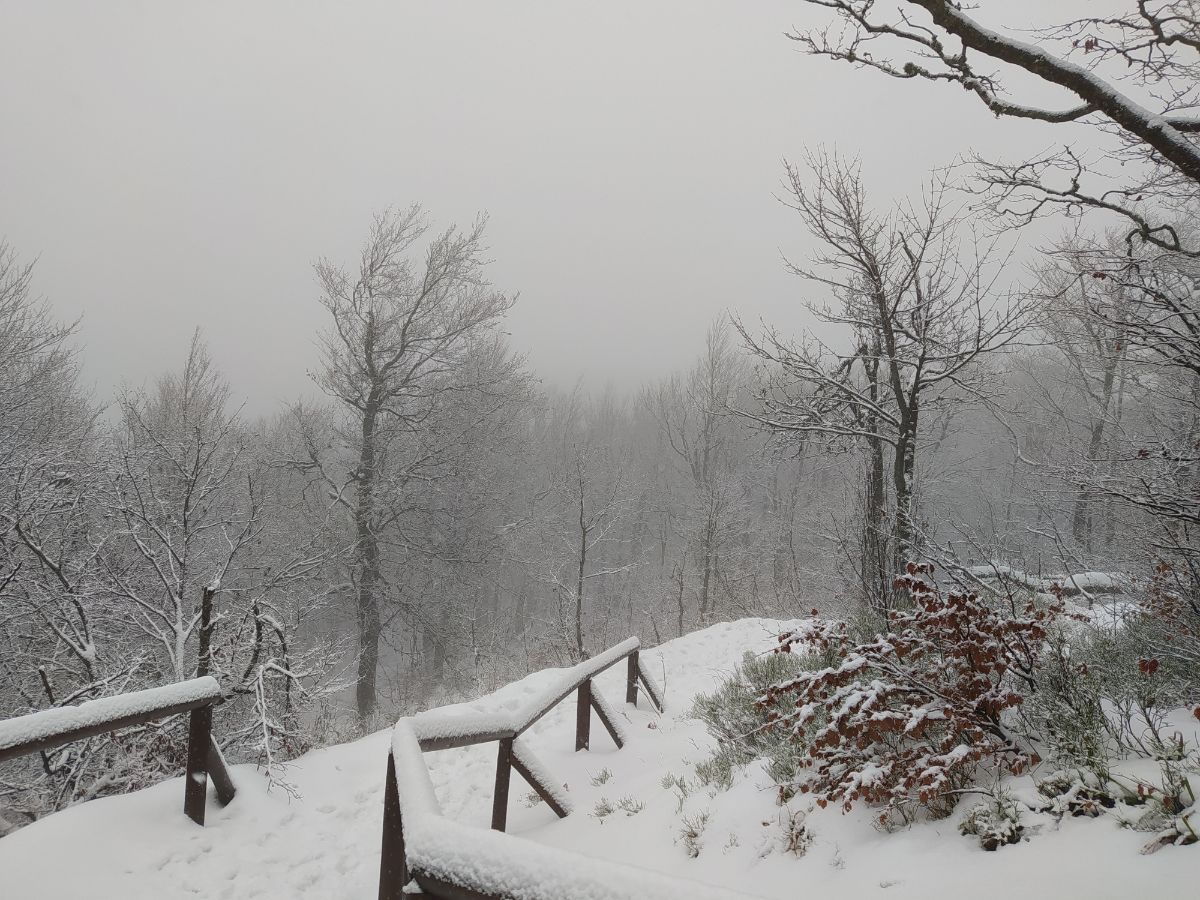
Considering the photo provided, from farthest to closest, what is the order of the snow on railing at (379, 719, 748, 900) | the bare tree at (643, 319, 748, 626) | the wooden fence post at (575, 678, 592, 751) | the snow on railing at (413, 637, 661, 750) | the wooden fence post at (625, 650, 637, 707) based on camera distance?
1. the bare tree at (643, 319, 748, 626)
2. the wooden fence post at (625, 650, 637, 707)
3. the wooden fence post at (575, 678, 592, 751)
4. the snow on railing at (413, 637, 661, 750)
5. the snow on railing at (379, 719, 748, 900)

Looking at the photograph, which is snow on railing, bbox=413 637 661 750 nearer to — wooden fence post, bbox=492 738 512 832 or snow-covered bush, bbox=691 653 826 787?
wooden fence post, bbox=492 738 512 832

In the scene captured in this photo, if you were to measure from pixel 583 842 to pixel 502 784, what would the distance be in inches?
25.6

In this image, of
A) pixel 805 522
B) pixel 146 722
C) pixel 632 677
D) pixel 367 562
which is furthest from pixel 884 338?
pixel 805 522

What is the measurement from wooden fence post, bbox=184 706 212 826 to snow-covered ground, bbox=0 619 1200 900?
0.07 metres

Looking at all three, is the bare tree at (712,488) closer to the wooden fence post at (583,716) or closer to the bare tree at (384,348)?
the bare tree at (384,348)

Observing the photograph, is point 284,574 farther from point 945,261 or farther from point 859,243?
point 945,261

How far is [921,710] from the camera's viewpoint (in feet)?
9.89

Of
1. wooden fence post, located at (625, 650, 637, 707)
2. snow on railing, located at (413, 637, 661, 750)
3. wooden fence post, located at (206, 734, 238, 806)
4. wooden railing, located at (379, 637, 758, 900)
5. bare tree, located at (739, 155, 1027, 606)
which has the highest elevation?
bare tree, located at (739, 155, 1027, 606)

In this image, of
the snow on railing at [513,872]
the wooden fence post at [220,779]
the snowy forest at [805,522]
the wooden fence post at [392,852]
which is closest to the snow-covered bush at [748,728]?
the snowy forest at [805,522]

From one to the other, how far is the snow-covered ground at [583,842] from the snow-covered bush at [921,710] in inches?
7.7

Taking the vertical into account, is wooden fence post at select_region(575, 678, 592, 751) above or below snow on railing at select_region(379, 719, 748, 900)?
below

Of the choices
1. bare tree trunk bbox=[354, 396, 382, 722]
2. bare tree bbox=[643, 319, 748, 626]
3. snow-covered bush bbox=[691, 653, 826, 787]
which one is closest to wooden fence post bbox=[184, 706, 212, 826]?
snow-covered bush bbox=[691, 653, 826, 787]

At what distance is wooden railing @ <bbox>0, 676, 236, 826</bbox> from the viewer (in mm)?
2928

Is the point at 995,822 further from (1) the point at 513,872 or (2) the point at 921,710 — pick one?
(1) the point at 513,872
